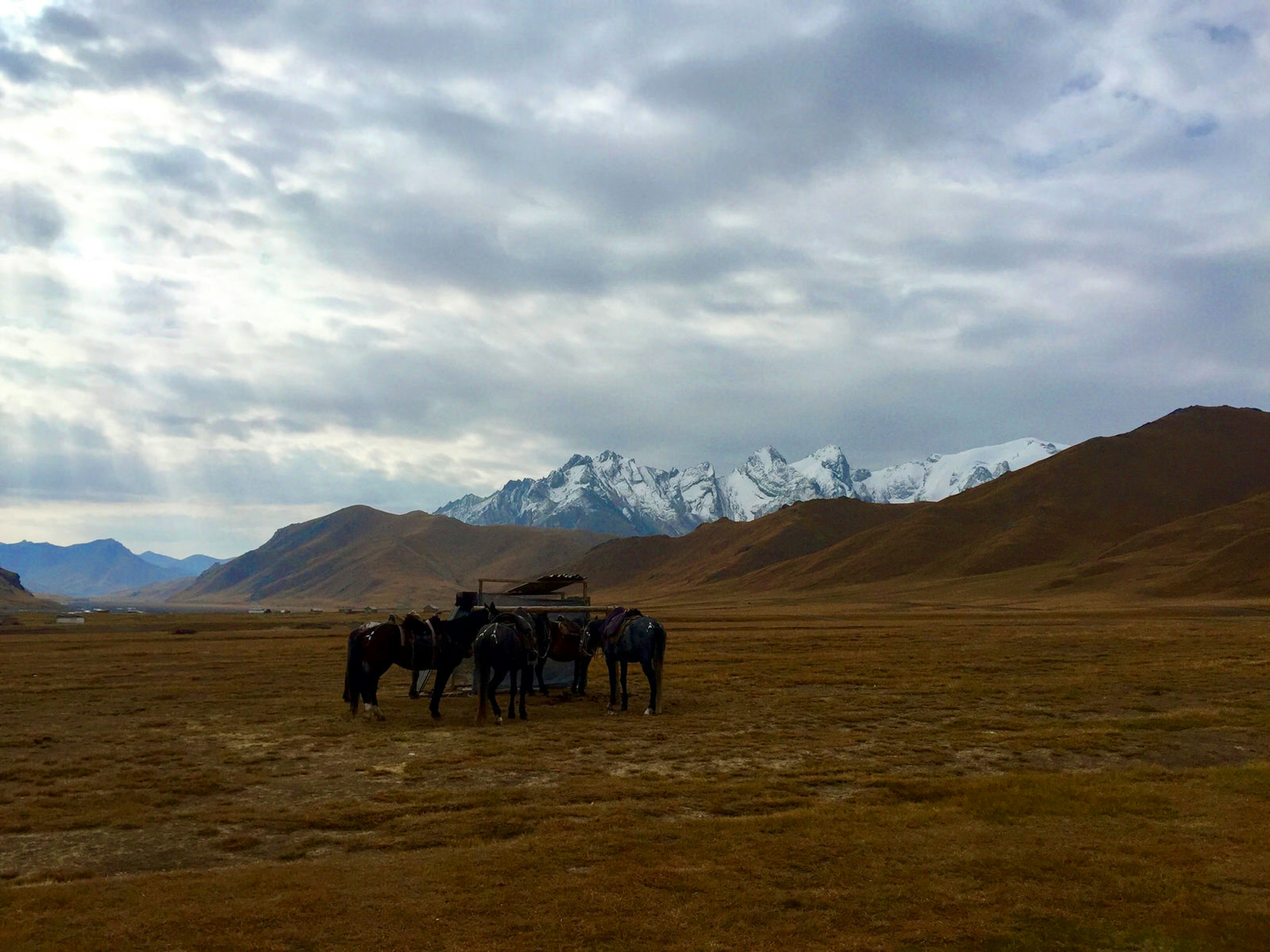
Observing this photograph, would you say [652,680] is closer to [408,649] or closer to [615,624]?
[615,624]

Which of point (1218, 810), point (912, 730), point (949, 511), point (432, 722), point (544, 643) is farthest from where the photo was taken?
point (949, 511)

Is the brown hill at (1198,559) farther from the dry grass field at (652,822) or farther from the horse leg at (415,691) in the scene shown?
the horse leg at (415,691)

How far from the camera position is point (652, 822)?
11852 mm

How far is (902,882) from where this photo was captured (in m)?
9.49

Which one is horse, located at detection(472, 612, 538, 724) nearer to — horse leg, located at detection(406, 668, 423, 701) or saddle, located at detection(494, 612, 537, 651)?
saddle, located at detection(494, 612, 537, 651)

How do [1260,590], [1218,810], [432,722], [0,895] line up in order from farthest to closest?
[1260,590] < [432,722] < [1218,810] < [0,895]

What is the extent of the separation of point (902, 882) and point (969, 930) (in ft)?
4.25

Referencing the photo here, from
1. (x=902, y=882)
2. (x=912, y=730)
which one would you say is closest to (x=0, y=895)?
(x=902, y=882)

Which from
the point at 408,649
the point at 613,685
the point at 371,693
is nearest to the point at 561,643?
the point at 613,685

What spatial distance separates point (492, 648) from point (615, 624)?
429 cm

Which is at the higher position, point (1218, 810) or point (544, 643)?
point (544, 643)

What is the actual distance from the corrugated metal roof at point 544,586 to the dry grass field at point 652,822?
431cm

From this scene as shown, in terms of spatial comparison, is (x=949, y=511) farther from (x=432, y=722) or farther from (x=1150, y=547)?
(x=432, y=722)

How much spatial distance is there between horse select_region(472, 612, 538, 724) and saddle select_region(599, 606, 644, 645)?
8.82 feet
